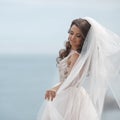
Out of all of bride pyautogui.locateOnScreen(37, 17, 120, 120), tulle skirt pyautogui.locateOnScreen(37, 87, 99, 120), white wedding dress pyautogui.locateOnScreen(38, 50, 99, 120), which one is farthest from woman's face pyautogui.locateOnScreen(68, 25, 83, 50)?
tulle skirt pyautogui.locateOnScreen(37, 87, 99, 120)

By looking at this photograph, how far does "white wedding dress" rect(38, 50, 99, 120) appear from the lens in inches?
95.4

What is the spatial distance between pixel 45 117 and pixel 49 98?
5.0 inches

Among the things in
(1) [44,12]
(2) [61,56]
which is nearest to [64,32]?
(1) [44,12]

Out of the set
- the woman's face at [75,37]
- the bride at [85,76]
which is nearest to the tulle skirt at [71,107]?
the bride at [85,76]

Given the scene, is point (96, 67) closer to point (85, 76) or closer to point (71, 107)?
point (85, 76)

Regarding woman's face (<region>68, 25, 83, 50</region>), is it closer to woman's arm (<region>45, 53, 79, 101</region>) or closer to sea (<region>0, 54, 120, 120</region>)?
woman's arm (<region>45, 53, 79, 101</region>)

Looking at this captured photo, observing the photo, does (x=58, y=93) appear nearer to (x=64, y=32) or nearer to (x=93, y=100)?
(x=93, y=100)

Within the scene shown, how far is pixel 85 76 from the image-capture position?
2.43 m

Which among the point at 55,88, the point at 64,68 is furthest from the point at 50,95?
the point at 64,68

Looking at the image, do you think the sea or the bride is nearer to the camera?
the bride

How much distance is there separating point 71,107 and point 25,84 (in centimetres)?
240

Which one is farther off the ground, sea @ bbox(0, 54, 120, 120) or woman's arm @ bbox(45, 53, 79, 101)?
woman's arm @ bbox(45, 53, 79, 101)

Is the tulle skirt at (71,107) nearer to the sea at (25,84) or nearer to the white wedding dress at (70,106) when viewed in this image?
the white wedding dress at (70,106)

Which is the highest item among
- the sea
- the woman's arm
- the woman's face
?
the woman's face
